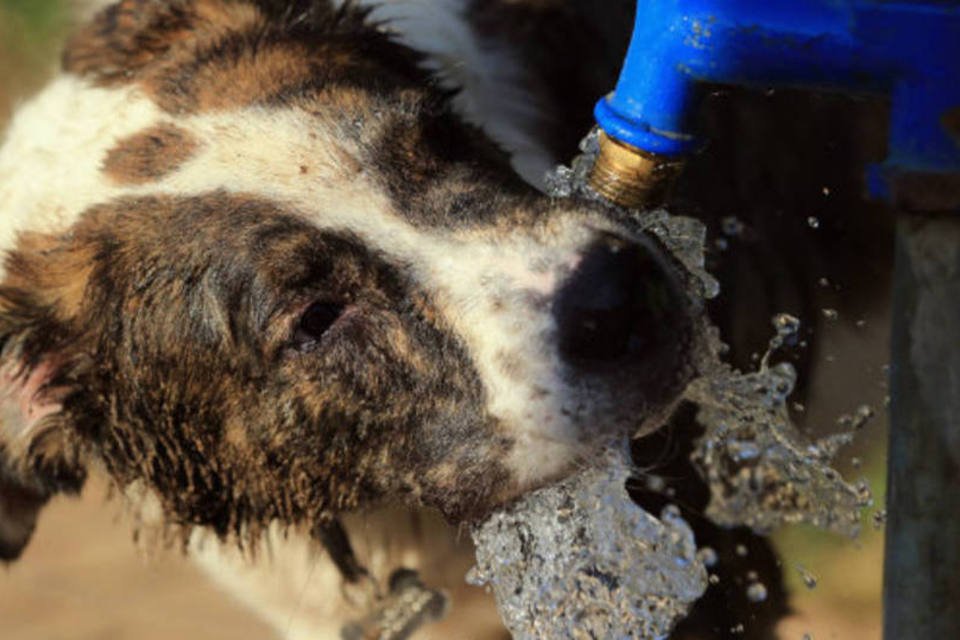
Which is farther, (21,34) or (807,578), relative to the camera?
(21,34)

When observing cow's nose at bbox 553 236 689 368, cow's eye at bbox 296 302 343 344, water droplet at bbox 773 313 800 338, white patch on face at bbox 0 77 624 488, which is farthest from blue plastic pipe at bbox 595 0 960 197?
water droplet at bbox 773 313 800 338

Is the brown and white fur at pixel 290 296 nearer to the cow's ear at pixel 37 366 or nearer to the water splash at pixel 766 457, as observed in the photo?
the cow's ear at pixel 37 366

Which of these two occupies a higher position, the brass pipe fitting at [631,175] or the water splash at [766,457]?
the brass pipe fitting at [631,175]

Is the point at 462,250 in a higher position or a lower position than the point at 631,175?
lower

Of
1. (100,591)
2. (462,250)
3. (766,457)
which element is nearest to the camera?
(462,250)

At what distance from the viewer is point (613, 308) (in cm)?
236

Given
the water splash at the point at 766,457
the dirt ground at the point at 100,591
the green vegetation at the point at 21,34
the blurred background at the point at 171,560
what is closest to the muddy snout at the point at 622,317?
the water splash at the point at 766,457

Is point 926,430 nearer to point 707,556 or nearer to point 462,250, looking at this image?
point 462,250

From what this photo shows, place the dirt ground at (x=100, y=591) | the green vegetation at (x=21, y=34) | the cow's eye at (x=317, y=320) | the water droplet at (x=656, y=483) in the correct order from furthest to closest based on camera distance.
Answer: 1. the green vegetation at (x=21, y=34)
2. the dirt ground at (x=100, y=591)
3. the water droplet at (x=656, y=483)
4. the cow's eye at (x=317, y=320)

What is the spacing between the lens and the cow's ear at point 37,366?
280 centimetres

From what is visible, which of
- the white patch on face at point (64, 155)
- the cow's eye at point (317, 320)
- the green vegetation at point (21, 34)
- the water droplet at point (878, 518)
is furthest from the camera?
the green vegetation at point (21, 34)

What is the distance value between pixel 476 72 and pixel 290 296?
1090mm

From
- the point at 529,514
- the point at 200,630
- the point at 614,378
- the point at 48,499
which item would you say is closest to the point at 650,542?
the point at 529,514

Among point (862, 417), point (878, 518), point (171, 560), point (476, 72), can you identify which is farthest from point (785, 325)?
point (171, 560)
